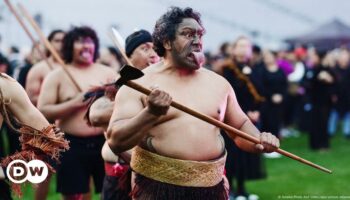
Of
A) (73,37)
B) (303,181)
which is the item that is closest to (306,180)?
(303,181)

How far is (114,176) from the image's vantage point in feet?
17.9

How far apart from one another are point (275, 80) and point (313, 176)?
2544 millimetres

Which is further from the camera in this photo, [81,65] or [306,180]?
[306,180]

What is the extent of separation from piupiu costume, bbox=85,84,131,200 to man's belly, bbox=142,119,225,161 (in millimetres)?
1102

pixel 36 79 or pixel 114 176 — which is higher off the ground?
pixel 36 79

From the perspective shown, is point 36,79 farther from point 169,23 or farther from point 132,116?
point 132,116

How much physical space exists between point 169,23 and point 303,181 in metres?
6.16

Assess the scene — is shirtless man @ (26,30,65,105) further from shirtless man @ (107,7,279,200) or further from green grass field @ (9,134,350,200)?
shirtless man @ (107,7,279,200)

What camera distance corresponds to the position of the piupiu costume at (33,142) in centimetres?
400

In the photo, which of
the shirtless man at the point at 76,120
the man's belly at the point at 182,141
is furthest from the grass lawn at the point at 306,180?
the man's belly at the point at 182,141

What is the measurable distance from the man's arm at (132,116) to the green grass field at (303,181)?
4.72 meters

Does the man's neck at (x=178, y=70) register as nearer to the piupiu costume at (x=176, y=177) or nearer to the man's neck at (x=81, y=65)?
the piupiu costume at (x=176, y=177)

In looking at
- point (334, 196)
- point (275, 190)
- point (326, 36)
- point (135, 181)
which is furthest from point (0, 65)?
point (326, 36)

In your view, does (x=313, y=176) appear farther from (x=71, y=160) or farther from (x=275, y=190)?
(x=71, y=160)
